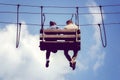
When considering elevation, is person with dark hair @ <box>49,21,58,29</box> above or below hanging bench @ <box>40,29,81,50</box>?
above

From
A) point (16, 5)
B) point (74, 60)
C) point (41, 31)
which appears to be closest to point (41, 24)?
point (41, 31)

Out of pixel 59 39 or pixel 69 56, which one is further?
pixel 69 56

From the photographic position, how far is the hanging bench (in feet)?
39.7

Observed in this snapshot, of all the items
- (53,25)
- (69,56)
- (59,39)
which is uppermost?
(53,25)

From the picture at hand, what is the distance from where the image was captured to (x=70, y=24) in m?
12.8

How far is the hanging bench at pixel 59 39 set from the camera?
12109 mm

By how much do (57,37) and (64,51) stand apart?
1129mm

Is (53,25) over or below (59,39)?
over

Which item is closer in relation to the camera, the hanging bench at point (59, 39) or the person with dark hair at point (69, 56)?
the hanging bench at point (59, 39)

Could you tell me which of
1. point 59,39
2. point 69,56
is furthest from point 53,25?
point 69,56

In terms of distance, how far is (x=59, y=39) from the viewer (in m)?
12.3

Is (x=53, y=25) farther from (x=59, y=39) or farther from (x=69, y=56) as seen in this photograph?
(x=69, y=56)

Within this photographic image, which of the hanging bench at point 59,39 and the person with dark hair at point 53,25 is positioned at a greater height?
the person with dark hair at point 53,25

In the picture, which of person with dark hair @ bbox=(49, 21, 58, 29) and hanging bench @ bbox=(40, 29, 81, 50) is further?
person with dark hair @ bbox=(49, 21, 58, 29)
